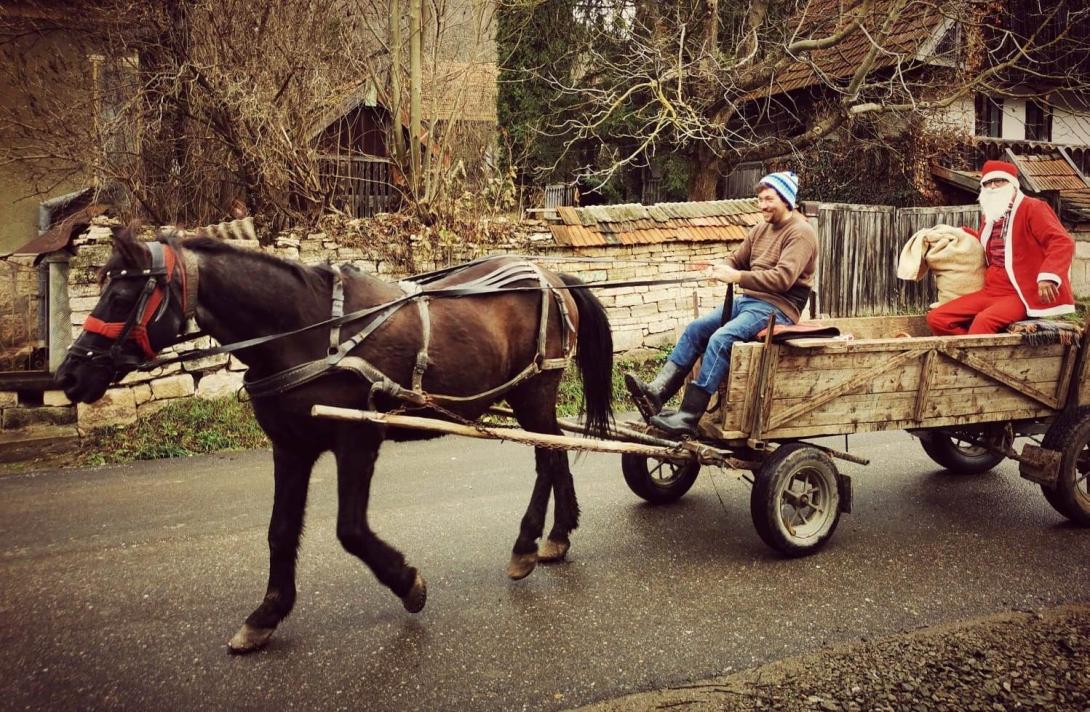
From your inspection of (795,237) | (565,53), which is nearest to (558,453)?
(795,237)

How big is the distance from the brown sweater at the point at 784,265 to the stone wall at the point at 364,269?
45 cm

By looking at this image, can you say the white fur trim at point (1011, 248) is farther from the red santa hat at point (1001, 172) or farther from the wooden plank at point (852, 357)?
the wooden plank at point (852, 357)

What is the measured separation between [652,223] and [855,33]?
24.6 ft

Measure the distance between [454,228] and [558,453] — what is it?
16.8 feet

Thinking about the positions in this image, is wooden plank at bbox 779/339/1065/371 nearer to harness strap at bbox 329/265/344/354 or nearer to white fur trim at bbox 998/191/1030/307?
white fur trim at bbox 998/191/1030/307

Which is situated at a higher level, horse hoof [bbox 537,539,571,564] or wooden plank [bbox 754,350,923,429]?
wooden plank [bbox 754,350,923,429]

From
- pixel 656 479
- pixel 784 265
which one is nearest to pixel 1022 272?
pixel 784 265

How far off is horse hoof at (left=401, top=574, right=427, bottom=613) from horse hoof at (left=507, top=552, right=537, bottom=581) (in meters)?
0.60

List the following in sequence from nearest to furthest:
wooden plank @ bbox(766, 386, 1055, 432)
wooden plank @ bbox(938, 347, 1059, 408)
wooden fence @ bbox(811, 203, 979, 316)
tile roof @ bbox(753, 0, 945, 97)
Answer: wooden plank @ bbox(766, 386, 1055, 432), wooden plank @ bbox(938, 347, 1059, 408), wooden fence @ bbox(811, 203, 979, 316), tile roof @ bbox(753, 0, 945, 97)

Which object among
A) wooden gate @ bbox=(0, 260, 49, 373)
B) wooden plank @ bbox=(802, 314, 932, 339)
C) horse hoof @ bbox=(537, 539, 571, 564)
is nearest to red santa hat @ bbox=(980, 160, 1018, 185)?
wooden plank @ bbox=(802, 314, 932, 339)

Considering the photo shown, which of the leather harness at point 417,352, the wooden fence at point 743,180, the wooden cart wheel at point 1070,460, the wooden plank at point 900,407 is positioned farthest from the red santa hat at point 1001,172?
the wooden fence at point 743,180

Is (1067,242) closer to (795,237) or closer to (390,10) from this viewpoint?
(795,237)

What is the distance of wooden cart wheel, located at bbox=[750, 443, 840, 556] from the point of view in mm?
4105

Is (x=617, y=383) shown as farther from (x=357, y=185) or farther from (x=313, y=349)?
(x=313, y=349)
